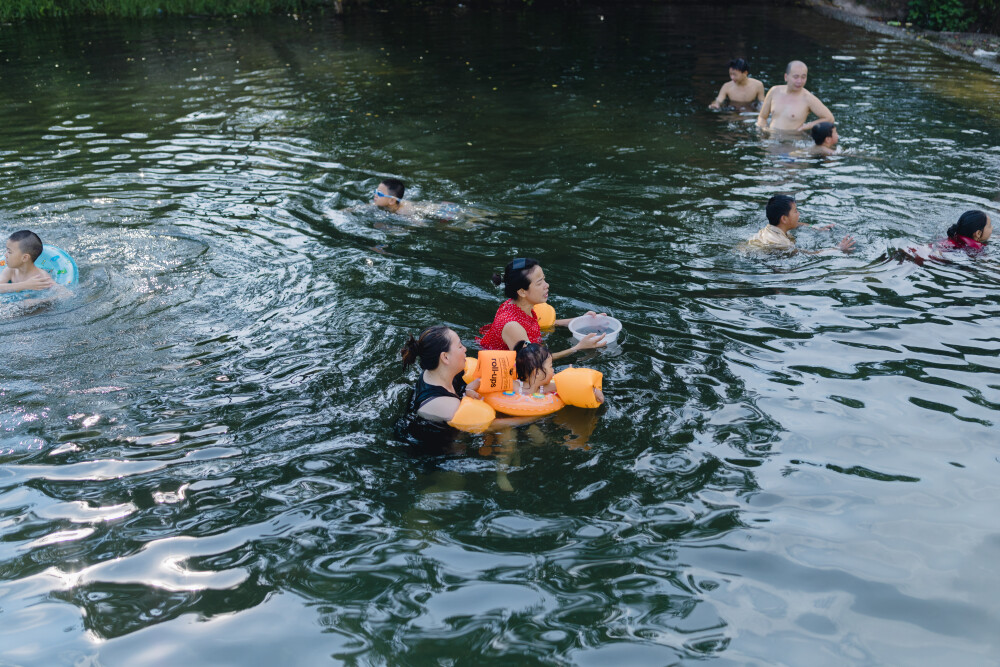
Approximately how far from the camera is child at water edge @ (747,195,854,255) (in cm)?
834

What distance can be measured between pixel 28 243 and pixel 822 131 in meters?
9.92

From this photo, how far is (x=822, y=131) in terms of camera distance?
11.3 m

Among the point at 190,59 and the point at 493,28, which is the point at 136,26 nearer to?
the point at 190,59

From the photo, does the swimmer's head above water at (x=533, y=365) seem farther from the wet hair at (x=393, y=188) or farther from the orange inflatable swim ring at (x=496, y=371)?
the wet hair at (x=393, y=188)

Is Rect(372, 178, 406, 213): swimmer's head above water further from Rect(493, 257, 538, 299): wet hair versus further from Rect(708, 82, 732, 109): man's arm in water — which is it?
Rect(708, 82, 732, 109): man's arm in water

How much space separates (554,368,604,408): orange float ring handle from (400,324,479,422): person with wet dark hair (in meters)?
0.74

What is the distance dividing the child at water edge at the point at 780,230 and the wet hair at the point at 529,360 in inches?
144

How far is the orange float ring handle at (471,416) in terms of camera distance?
17.8 ft

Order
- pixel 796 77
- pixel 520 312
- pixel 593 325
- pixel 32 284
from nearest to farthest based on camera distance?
pixel 520 312, pixel 593 325, pixel 32 284, pixel 796 77

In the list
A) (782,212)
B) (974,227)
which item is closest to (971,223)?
(974,227)

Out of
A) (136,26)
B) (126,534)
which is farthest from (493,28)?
(126,534)

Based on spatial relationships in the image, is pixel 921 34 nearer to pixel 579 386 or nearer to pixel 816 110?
pixel 816 110

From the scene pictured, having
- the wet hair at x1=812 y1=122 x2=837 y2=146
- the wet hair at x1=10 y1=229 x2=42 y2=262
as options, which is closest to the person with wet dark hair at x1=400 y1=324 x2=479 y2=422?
the wet hair at x1=10 y1=229 x2=42 y2=262

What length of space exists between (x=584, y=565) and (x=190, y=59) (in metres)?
18.5
